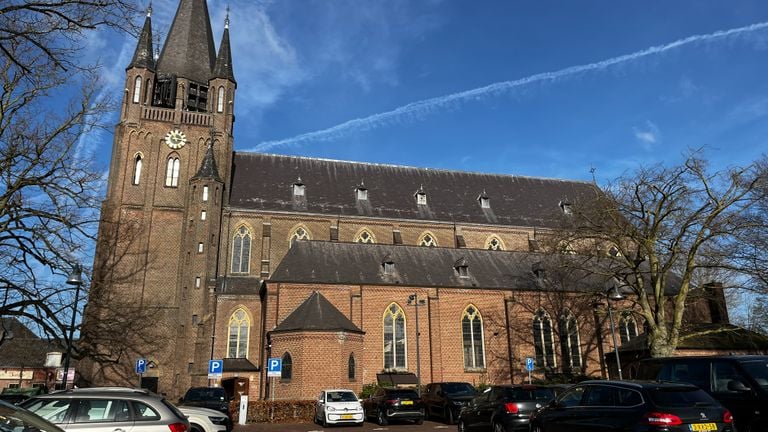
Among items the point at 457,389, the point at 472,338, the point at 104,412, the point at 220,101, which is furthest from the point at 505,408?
the point at 220,101

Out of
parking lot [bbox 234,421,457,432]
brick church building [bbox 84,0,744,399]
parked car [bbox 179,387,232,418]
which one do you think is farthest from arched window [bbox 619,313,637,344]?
parked car [bbox 179,387,232,418]

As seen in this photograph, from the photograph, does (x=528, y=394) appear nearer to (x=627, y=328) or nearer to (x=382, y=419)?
(x=382, y=419)

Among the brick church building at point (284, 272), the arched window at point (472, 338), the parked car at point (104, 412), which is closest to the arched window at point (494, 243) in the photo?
the brick church building at point (284, 272)

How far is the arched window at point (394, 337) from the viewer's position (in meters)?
28.4

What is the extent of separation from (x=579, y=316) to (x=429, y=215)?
1236 cm

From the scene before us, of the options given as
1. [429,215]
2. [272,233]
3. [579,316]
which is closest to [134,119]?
[272,233]

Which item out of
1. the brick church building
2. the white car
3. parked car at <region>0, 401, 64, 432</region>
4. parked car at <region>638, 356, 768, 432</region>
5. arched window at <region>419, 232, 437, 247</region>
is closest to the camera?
parked car at <region>0, 401, 64, 432</region>

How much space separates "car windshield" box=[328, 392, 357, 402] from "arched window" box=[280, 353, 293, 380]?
7.13 metres

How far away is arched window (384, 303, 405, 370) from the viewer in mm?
28359

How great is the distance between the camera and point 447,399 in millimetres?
19016

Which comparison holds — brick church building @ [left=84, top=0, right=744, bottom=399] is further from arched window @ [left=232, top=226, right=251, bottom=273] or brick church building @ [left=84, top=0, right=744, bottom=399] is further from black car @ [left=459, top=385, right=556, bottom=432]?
black car @ [left=459, top=385, right=556, bottom=432]

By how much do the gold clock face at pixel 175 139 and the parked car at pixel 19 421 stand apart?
105 feet

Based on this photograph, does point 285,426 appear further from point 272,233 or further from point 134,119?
point 134,119

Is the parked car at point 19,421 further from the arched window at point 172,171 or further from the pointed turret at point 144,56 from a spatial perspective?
the pointed turret at point 144,56
